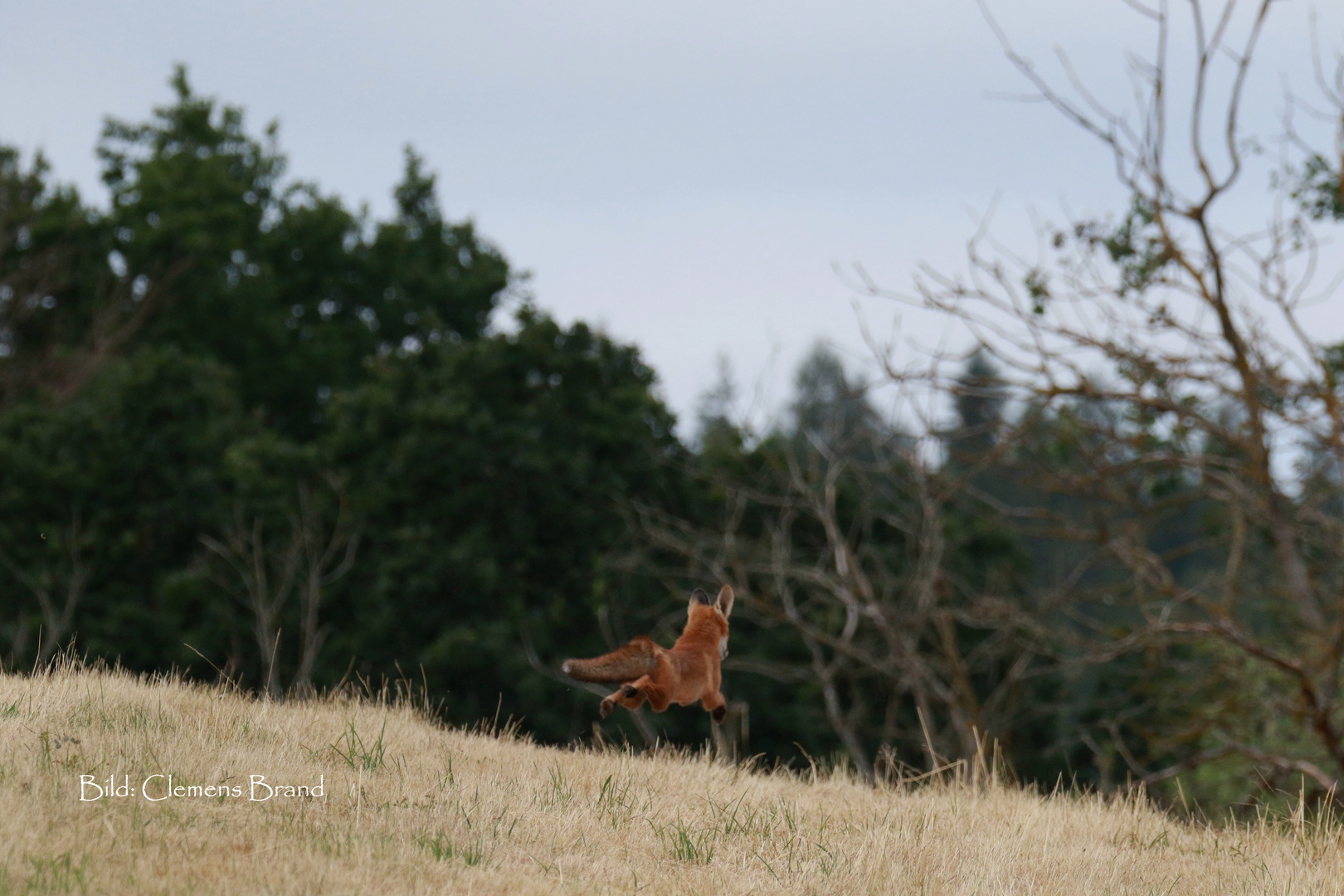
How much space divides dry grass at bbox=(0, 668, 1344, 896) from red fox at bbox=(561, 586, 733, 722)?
0.59m

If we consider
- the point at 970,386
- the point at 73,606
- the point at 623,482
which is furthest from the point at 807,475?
the point at 73,606

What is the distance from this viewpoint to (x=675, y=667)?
5223 millimetres

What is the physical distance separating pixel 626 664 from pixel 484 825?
87 centimetres

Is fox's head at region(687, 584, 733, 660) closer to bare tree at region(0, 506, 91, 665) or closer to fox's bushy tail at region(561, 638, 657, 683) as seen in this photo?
fox's bushy tail at region(561, 638, 657, 683)

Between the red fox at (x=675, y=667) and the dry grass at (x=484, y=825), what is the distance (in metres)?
0.59

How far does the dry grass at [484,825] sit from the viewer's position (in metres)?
4.23

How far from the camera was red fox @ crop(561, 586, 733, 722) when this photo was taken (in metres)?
4.96

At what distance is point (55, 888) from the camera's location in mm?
3814

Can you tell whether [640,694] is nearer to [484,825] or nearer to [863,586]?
[484,825]

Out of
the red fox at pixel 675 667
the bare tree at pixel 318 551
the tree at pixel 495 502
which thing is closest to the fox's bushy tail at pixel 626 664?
the red fox at pixel 675 667

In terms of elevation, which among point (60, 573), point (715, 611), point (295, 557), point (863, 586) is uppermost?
point (863, 586)

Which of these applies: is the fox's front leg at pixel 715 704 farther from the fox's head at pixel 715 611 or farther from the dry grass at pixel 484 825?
the dry grass at pixel 484 825

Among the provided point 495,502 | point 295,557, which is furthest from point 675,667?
point 495,502

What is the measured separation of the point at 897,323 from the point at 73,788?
32.9 feet
